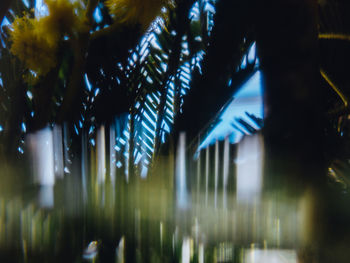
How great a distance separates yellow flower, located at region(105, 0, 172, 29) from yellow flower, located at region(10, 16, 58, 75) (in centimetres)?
19

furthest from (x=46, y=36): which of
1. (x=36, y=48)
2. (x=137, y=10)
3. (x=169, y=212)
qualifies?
(x=169, y=212)

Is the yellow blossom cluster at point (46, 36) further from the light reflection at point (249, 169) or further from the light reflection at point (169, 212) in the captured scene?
the light reflection at point (249, 169)

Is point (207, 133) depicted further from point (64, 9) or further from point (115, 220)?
point (64, 9)

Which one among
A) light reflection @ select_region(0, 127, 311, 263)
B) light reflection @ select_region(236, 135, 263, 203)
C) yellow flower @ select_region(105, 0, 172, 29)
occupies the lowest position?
light reflection @ select_region(0, 127, 311, 263)

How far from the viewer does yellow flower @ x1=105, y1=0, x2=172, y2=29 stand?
795 millimetres

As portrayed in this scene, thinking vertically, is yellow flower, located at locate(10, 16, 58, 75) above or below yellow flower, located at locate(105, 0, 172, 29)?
below

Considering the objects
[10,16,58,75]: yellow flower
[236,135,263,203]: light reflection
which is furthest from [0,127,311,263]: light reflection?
[10,16,58,75]: yellow flower

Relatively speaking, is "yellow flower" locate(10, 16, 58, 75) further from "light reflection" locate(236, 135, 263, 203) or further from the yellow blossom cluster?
"light reflection" locate(236, 135, 263, 203)

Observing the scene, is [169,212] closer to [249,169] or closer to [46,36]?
[249,169]

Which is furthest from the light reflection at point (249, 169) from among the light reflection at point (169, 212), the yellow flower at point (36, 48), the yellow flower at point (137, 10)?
the yellow flower at point (36, 48)

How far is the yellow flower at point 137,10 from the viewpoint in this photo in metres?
0.80

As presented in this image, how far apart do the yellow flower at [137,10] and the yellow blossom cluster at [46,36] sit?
11 centimetres

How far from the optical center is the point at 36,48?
0.76 metres

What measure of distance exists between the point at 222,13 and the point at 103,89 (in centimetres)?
39
